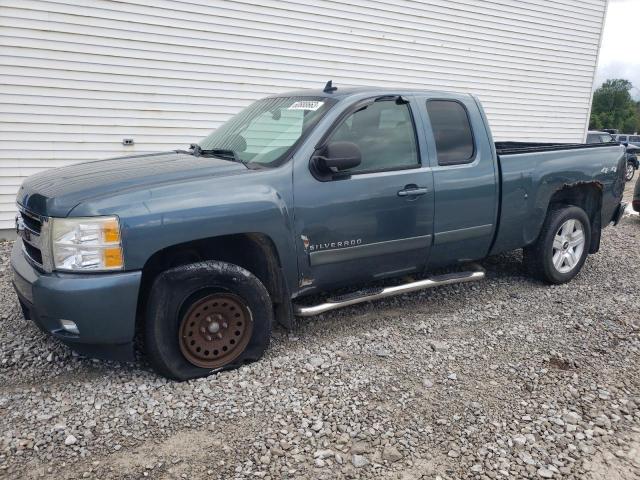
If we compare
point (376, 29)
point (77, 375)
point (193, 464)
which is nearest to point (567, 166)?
point (193, 464)

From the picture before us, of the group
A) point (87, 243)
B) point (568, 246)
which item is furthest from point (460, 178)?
point (87, 243)

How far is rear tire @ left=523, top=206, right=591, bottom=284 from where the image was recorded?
486 cm

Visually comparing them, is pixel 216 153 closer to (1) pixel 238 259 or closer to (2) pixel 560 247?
(1) pixel 238 259

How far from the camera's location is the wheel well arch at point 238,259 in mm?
3139

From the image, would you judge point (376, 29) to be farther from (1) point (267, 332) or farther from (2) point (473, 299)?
(1) point (267, 332)

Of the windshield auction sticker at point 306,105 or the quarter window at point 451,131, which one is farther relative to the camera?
the quarter window at point 451,131

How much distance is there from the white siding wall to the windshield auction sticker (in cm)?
444

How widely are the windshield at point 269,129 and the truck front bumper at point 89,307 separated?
1.23 m

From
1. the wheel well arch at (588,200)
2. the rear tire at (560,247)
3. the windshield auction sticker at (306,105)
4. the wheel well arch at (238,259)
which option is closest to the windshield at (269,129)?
the windshield auction sticker at (306,105)

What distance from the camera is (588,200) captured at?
5.25m

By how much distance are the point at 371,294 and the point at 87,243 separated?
6.56 feet

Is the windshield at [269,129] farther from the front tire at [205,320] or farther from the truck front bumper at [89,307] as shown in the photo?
the truck front bumper at [89,307]

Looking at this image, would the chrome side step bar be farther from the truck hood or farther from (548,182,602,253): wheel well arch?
(548,182,602,253): wheel well arch

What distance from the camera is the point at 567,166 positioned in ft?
15.7
